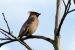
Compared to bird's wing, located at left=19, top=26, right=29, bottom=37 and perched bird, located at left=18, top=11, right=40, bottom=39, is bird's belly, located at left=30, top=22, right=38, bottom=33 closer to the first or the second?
perched bird, located at left=18, top=11, right=40, bottom=39

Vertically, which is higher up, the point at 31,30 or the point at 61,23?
the point at 61,23

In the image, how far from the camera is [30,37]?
832cm

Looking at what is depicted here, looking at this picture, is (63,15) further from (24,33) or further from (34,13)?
(34,13)

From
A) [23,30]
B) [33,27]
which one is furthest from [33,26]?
[23,30]

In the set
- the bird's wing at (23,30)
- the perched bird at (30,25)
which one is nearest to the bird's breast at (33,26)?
the perched bird at (30,25)

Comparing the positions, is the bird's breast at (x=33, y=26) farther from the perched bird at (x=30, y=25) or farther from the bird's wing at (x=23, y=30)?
the bird's wing at (x=23, y=30)

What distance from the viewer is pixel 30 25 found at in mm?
9891

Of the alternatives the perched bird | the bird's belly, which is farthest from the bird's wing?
the bird's belly

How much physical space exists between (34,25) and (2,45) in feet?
7.77

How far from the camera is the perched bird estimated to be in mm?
9164

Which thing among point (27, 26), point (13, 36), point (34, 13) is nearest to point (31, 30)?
point (27, 26)

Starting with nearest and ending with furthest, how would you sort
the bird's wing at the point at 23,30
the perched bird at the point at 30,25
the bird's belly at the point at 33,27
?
the bird's wing at the point at 23,30 < the perched bird at the point at 30,25 < the bird's belly at the point at 33,27

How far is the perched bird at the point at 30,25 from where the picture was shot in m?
9.16

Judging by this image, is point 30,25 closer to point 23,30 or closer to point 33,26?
point 33,26
